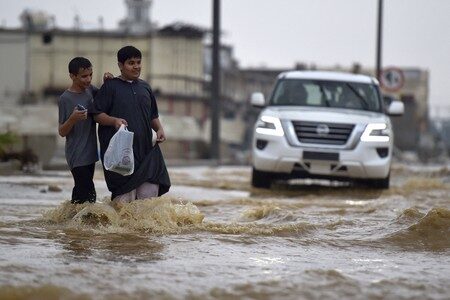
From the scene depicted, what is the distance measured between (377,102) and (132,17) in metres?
69.7

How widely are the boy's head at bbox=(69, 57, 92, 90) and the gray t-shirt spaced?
122 millimetres

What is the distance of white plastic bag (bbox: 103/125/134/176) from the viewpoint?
8.52m

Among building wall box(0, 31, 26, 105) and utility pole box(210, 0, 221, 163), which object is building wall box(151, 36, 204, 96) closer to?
building wall box(0, 31, 26, 105)

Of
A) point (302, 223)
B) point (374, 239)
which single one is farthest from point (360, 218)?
point (374, 239)

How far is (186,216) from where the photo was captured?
930 centimetres

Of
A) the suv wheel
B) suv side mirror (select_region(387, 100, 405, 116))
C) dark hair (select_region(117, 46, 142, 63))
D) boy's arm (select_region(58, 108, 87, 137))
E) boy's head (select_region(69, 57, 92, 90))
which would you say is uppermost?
dark hair (select_region(117, 46, 142, 63))

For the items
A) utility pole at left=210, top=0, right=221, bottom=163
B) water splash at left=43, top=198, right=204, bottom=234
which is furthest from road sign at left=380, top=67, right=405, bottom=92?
water splash at left=43, top=198, right=204, bottom=234

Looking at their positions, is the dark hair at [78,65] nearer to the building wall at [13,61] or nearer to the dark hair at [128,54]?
the dark hair at [128,54]

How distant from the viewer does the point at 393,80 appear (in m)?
31.8

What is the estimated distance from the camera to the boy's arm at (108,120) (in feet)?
28.4

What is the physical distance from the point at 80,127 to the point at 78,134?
0.06 metres

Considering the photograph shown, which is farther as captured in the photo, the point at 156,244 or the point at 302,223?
the point at 302,223

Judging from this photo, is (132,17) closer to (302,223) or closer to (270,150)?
(270,150)

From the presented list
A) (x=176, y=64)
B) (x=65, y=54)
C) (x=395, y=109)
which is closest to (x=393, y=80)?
(x=395, y=109)
